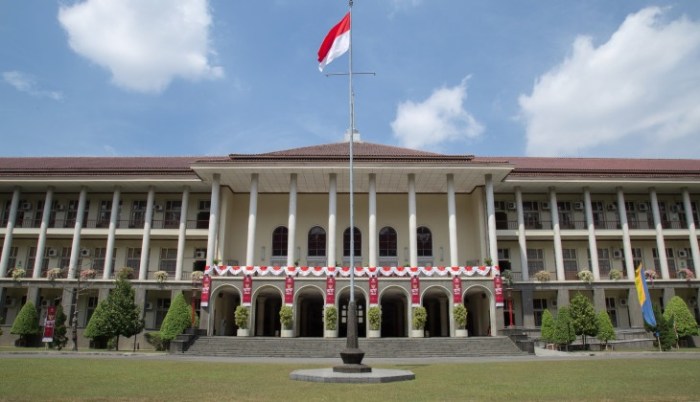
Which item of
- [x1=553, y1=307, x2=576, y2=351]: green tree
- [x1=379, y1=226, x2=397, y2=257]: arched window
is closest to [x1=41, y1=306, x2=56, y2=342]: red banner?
[x1=379, y1=226, x2=397, y2=257]: arched window

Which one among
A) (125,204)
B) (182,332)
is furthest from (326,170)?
(125,204)

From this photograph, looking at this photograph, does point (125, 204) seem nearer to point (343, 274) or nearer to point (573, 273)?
point (343, 274)

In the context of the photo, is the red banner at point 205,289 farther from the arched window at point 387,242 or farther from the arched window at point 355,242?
the arched window at point 387,242

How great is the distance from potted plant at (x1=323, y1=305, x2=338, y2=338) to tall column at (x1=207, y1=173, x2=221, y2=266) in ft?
25.5

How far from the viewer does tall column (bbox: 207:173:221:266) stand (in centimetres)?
3102

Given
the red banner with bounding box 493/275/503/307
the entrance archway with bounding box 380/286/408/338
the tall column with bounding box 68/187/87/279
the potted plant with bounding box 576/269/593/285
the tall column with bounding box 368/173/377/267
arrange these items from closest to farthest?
the red banner with bounding box 493/275/503/307
the tall column with bounding box 368/173/377/267
the potted plant with bounding box 576/269/593/285
the tall column with bounding box 68/187/87/279
the entrance archway with bounding box 380/286/408/338

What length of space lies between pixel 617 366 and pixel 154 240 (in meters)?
29.2

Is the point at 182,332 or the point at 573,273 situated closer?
the point at 182,332

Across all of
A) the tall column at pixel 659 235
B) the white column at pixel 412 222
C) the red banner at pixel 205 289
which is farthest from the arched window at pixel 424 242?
the tall column at pixel 659 235

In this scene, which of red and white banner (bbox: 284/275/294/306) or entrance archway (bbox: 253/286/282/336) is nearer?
red and white banner (bbox: 284/275/294/306)

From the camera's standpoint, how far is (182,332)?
2708 cm

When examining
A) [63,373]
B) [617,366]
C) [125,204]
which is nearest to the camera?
[63,373]

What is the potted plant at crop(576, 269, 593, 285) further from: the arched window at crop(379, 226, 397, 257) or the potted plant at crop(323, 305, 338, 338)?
the potted plant at crop(323, 305, 338, 338)

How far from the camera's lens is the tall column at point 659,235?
34156mm
